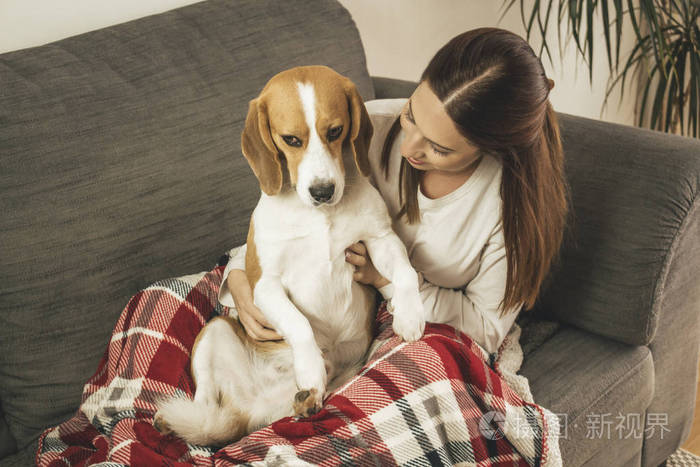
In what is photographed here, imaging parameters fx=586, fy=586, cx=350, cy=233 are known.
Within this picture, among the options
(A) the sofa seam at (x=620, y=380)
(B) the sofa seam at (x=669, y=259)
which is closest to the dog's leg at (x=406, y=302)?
(A) the sofa seam at (x=620, y=380)

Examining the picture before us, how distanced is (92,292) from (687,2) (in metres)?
2.28

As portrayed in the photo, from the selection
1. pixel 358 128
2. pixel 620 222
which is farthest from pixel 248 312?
pixel 620 222

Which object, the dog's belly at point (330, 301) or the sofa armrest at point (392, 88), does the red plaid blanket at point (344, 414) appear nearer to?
the dog's belly at point (330, 301)

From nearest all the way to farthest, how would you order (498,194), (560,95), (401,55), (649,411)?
(498,194) → (649,411) → (401,55) → (560,95)

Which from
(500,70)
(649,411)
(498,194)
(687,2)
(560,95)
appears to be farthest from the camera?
(560,95)

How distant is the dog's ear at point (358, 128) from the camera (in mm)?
1228

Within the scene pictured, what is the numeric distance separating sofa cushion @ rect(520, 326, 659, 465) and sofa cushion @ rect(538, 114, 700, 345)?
0.18ft

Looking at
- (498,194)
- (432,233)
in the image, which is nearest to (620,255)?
(498,194)

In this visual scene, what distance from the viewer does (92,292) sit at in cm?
141

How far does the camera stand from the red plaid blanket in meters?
1.07

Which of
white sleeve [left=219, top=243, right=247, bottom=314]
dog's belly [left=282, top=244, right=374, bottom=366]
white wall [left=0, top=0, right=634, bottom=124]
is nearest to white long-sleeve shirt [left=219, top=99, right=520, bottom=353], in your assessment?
white sleeve [left=219, top=243, right=247, bottom=314]

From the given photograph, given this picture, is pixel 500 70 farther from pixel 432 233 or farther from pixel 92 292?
pixel 92 292

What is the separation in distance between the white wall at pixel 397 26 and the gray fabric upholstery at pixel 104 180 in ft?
0.52

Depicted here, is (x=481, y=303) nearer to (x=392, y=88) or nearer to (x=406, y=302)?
(x=406, y=302)
